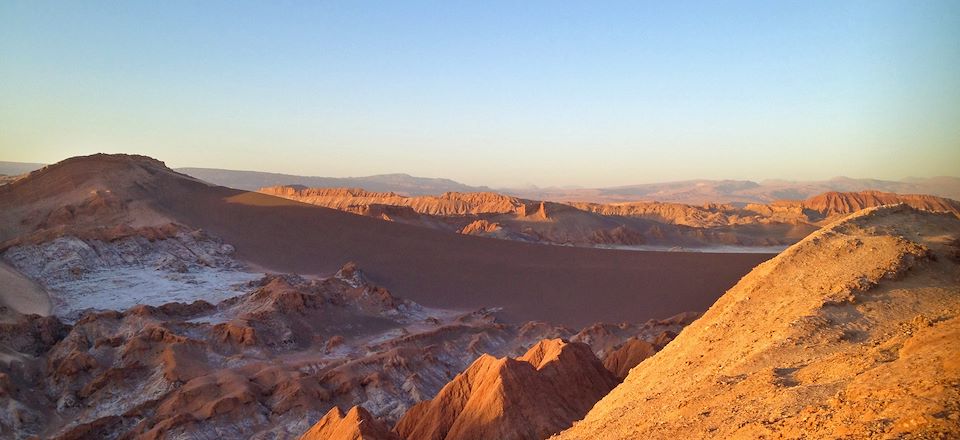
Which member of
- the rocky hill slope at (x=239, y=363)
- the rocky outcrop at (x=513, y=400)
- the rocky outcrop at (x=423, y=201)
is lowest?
the rocky hill slope at (x=239, y=363)

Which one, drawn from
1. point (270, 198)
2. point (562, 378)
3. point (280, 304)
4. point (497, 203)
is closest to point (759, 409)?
point (562, 378)

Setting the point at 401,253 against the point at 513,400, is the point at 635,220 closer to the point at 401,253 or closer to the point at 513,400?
the point at 401,253

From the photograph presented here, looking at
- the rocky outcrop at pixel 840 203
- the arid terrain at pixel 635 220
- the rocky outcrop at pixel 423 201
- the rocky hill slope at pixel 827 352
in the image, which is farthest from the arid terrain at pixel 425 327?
the rocky outcrop at pixel 840 203

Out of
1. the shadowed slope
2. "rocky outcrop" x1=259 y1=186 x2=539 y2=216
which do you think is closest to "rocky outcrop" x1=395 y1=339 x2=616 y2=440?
the shadowed slope

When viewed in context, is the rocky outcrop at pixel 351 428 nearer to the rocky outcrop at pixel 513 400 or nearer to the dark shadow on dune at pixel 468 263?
the rocky outcrop at pixel 513 400

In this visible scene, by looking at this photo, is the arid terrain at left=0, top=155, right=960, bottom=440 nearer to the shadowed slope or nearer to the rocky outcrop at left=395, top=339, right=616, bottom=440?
the rocky outcrop at left=395, top=339, right=616, bottom=440

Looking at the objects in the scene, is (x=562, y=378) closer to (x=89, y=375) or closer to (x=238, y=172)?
(x=89, y=375)

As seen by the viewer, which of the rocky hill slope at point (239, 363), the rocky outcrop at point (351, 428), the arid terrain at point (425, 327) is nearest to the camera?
the arid terrain at point (425, 327)
